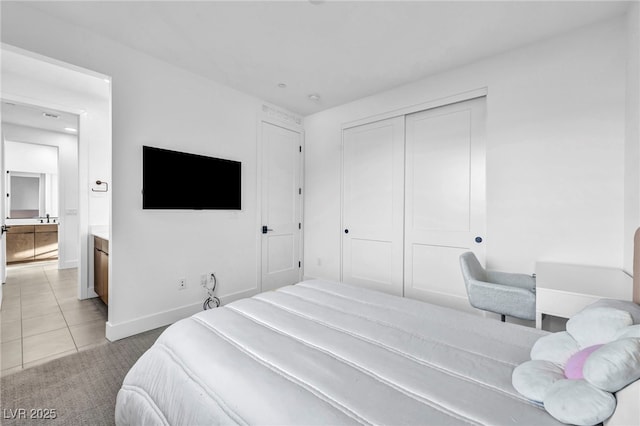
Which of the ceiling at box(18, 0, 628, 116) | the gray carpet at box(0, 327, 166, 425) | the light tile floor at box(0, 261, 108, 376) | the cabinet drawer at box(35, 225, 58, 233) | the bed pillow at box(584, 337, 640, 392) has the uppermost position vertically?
the ceiling at box(18, 0, 628, 116)

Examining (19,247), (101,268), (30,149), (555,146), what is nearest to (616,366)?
(555,146)

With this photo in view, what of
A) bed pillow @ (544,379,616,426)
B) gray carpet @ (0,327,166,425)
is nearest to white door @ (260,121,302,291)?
gray carpet @ (0,327,166,425)

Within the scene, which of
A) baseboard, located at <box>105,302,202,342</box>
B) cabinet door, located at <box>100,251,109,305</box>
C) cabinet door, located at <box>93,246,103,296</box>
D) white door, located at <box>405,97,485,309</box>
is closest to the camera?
baseboard, located at <box>105,302,202,342</box>

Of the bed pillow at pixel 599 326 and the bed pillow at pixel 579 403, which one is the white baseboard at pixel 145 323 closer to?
the bed pillow at pixel 579 403

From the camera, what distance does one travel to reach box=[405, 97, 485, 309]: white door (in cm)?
285

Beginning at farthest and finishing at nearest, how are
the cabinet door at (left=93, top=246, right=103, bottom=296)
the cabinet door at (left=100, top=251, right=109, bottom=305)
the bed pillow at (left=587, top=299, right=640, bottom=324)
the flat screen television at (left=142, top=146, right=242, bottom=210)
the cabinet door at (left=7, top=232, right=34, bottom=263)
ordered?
the cabinet door at (left=7, top=232, right=34, bottom=263), the cabinet door at (left=93, top=246, right=103, bottom=296), the cabinet door at (left=100, top=251, right=109, bottom=305), the flat screen television at (left=142, top=146, right=242, bottom=210), the bed pillow at (left=587, top=299, right=640, bottom=324)

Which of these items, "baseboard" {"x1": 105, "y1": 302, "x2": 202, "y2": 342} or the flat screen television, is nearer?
"baseboard" {"x1": 105, "y1": 302, "x2": 202, "y2": 342}

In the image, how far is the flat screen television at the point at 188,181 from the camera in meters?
2.69

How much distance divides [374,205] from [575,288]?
2.12 m

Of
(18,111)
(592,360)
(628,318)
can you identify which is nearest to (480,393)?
(592,360)

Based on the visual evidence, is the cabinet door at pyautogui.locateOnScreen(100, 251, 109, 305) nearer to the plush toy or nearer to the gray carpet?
the gray carpet

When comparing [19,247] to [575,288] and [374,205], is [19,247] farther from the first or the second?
[575,288]

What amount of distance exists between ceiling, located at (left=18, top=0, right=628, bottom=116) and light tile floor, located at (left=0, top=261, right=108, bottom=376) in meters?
2.68

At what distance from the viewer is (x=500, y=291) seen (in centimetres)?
212
